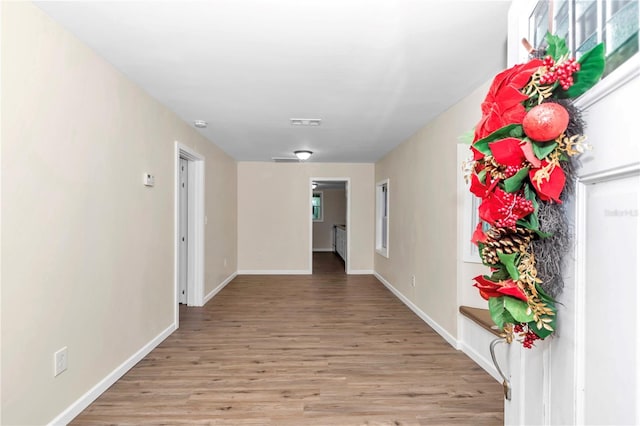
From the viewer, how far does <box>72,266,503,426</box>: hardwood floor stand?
7.03 feet

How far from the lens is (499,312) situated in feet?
2.43

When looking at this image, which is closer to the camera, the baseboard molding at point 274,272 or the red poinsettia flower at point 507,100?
the red poinsettia flower at point 507,100

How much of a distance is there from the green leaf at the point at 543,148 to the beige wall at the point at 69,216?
6.95 feet

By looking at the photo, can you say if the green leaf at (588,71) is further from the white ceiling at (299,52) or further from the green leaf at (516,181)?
the white ceiling at (299,52)

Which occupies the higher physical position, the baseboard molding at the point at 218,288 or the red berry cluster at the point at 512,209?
the red berry cluster at the point at 512,209

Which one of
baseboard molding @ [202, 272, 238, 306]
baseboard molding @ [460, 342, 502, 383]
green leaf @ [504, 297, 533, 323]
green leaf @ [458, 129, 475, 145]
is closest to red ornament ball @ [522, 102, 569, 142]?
green leaf @ [458, 129, 475, 145]

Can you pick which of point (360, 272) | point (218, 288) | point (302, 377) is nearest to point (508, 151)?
point (302, 377)

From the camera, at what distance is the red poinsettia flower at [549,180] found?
625mm

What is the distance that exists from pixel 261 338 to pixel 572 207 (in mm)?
3240

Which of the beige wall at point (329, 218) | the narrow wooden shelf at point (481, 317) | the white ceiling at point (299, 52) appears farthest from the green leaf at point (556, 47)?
the beige wall at point (329, 218)

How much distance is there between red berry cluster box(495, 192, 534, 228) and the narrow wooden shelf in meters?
2.12

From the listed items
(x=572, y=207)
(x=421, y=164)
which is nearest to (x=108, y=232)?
(x=572, y=207)

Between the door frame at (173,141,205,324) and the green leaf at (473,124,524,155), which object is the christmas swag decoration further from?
the door frame at (173,141,205,324)

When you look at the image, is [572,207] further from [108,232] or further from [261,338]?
[261,338]
